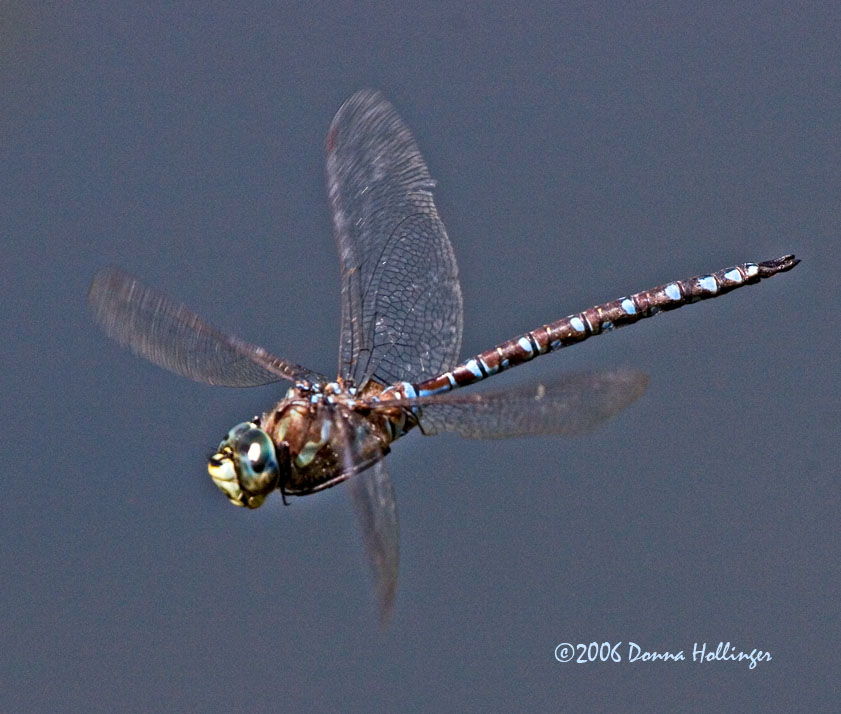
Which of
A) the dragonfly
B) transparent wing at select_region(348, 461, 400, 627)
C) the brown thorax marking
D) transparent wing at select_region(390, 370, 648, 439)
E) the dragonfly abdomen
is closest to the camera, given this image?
transparent wing at select_region(348, 461, 400, 627)

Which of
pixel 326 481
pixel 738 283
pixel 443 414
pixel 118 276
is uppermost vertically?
pixel 738 283

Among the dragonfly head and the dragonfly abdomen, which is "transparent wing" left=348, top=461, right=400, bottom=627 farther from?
the dragonfly abdomen

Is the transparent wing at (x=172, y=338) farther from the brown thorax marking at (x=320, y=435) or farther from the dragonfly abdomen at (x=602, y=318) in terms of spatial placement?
the dragonfly abdomen at (x=602, y=318)

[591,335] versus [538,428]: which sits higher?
[591,335]

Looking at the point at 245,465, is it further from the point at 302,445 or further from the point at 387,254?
the point at 387,254

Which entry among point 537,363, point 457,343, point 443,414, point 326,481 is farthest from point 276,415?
point 537,363

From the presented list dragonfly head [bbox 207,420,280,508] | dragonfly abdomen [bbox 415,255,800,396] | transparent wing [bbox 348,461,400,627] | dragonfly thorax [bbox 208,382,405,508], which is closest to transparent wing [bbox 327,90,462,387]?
dragonfly abdomen [bbox 415,255,800,396]

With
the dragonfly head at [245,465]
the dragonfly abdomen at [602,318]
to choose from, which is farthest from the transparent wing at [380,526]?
the dragonfly abdomen at [602,318]

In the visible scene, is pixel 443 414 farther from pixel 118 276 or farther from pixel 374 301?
pixel 118 276
